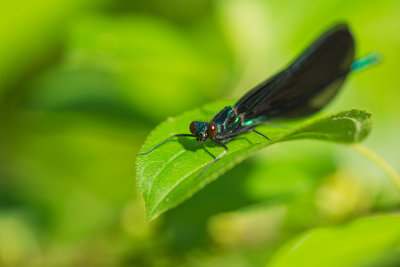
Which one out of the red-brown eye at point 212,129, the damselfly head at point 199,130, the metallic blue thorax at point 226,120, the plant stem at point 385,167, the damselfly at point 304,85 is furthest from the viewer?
the damselfly at point 304,85

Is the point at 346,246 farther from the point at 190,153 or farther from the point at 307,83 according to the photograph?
the point at 307,83

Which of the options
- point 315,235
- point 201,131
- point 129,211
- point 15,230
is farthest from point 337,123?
point 15,230

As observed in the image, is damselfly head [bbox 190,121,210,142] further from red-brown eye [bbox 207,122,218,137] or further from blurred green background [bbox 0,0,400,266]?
blurred green background [bbox 0,0,400,266]

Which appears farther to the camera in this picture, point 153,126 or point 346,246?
point 153,126

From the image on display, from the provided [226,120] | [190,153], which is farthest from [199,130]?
[190,153]

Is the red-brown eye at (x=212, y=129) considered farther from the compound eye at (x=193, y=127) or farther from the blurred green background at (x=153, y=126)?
the blurred green background at (x=153, y=126)

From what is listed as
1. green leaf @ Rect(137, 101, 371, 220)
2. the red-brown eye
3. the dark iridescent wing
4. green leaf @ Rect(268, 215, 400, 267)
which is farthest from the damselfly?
green leaf @ Rect(268, 215, 400, 267)

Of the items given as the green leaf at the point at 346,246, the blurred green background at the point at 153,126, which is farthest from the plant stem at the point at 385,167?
the green leaf at the point at 346,246
